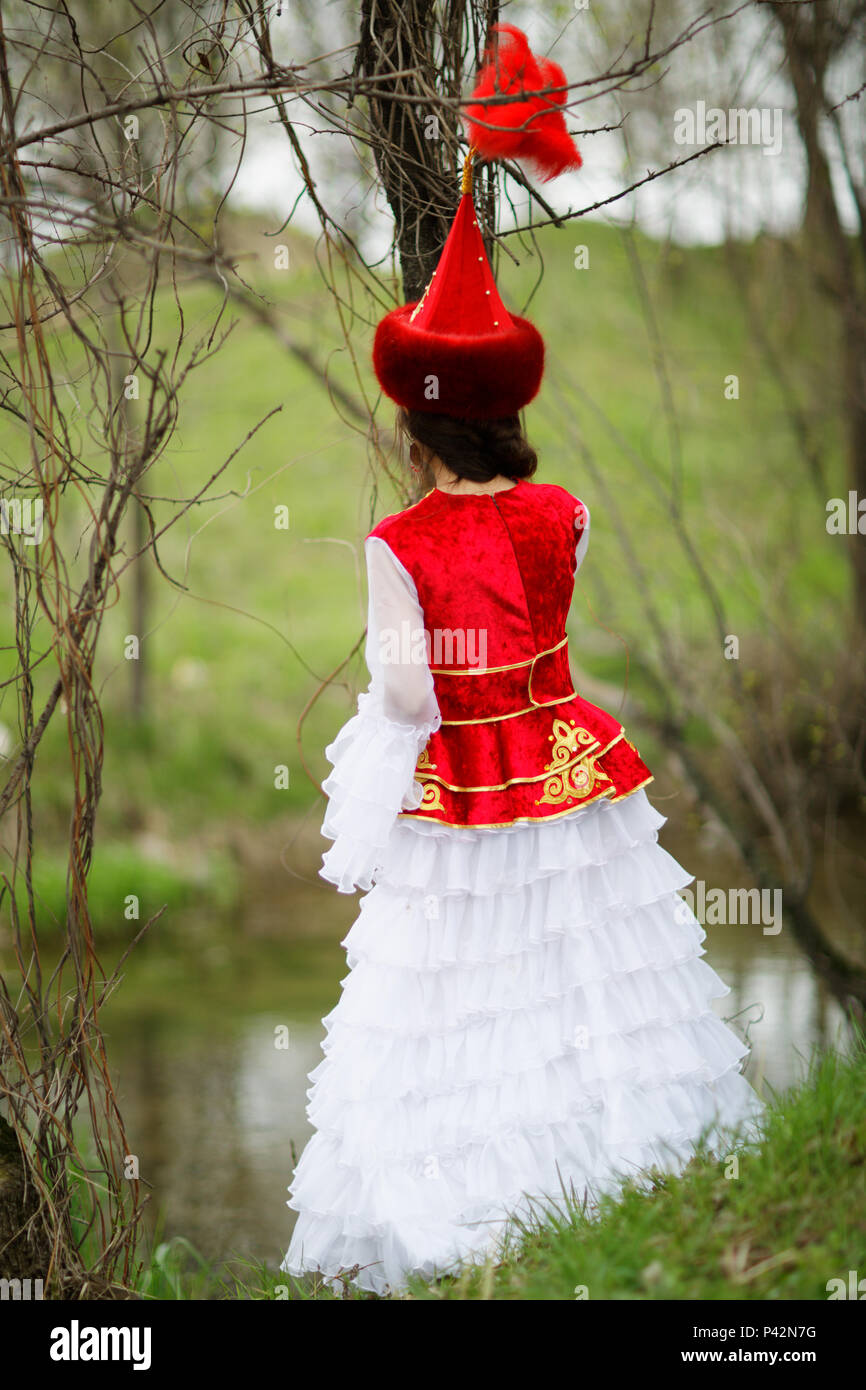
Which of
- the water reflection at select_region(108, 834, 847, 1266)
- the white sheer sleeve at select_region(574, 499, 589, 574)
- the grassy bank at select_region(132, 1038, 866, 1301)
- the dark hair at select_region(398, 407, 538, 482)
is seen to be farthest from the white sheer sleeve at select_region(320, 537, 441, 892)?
the water reflection at select_region(108, 834, 847, 1266)

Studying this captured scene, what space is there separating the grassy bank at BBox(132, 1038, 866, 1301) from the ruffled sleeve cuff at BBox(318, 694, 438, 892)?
2.31ft

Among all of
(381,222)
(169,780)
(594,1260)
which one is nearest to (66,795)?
(169,780)

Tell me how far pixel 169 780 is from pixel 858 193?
4.53m

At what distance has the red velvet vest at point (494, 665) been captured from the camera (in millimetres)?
2152

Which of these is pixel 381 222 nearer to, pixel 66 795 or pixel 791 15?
pixel 791 15

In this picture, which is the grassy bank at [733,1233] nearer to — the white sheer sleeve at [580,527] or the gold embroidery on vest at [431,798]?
the gold embroidery on vest at [431,798]

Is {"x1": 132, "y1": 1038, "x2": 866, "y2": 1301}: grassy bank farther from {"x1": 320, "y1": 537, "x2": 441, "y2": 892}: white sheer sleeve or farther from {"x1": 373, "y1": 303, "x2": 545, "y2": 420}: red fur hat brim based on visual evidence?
{"x1": 373, "y1": 303, "x2": 545, "y2": 420}: red fur hat brim

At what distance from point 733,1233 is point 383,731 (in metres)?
1.01

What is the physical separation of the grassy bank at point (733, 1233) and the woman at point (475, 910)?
12 cm

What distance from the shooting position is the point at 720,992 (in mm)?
2279

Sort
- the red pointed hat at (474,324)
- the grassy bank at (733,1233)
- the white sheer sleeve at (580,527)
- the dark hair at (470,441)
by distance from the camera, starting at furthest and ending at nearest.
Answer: the white sheer sleeve at (580,527)
the dark hair at (470,441)
the red pointed hat at (474,324)
the grassy bank at (733,1233)

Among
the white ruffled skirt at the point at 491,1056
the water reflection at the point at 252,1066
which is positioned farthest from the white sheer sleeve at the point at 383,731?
the water reflection at the point at 252,1066

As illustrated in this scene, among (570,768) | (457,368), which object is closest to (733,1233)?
(570,768)

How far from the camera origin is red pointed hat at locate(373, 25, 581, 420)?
2068 millimetres
